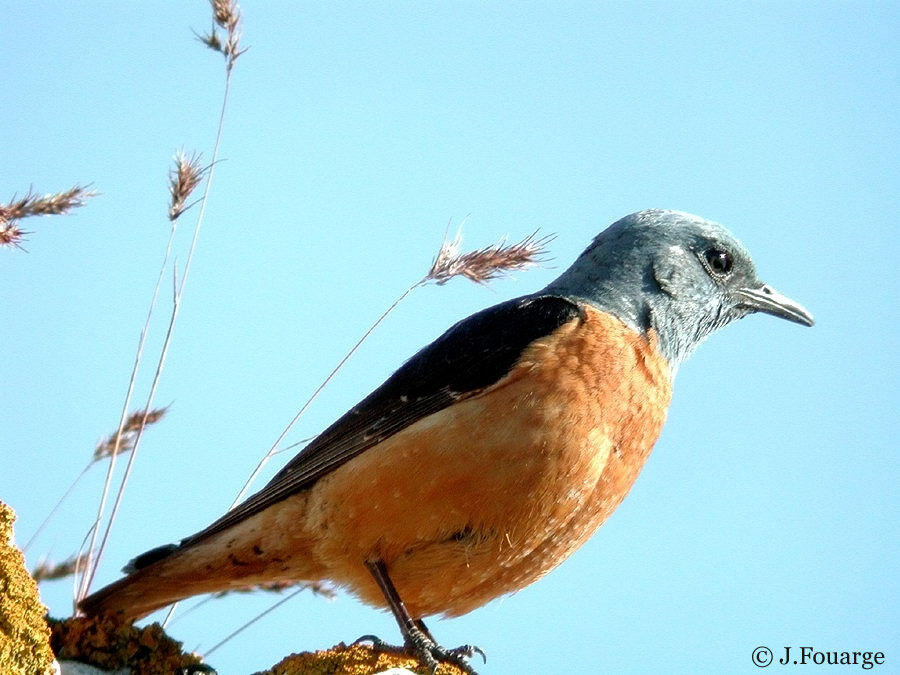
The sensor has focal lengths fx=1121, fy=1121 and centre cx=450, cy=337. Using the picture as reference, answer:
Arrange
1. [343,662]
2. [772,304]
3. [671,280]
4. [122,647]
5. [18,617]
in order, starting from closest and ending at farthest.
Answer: [18,617], [343,662], [122,647], [671,280], [772,304]

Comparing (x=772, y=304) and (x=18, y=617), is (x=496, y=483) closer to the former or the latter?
(x=18, y=617)

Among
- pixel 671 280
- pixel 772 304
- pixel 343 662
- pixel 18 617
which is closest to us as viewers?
pixel 18 617

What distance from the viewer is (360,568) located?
5.01 meters

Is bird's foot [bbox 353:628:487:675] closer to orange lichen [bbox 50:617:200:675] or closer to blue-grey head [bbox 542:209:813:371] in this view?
orange lichen [bbox 50:617:200:675]

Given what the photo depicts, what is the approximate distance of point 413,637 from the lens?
4.82 meters

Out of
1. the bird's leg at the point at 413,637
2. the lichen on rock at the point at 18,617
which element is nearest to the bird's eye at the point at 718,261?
the bird's leg at the point at 413,637

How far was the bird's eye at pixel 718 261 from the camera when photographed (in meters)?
6.15

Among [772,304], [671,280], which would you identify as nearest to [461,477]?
[671,280]

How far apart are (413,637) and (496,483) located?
2.50ft

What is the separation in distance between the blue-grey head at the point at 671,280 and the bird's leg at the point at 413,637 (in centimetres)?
173

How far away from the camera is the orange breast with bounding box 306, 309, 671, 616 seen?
478 cm

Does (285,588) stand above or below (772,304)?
below

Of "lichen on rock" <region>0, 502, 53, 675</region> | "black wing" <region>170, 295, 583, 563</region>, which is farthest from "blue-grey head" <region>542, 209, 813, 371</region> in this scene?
"lichen on rock" <region>0, 502, 53, 675</region>

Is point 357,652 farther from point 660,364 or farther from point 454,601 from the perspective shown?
point 660,364
